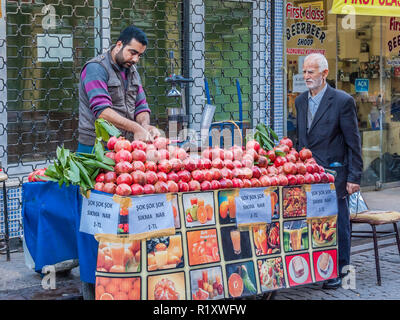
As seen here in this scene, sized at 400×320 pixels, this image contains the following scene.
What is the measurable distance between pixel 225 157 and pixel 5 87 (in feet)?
9.96

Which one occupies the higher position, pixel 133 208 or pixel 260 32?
pixel 260 32

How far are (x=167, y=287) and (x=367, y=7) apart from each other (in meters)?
5.72

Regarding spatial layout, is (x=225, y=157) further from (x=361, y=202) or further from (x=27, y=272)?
(x=27, y=272)

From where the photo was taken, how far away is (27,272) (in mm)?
6273

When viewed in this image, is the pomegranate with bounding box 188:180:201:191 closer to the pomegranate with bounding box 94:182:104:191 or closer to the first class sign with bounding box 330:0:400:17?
the pomegranate with bounding box 94:182:104:191

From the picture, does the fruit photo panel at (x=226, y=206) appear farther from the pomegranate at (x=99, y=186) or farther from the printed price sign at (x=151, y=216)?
the pomegranate at (x=99, y=186)

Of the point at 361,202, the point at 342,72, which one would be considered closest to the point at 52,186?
the point at 361,202

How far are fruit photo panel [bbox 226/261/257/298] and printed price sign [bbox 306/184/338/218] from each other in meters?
0.74

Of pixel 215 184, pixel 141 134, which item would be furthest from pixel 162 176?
pixel 141 134

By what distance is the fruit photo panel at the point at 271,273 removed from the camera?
16.6 feet

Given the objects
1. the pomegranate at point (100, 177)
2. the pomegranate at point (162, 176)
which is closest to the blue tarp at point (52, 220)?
the pomegranate at point (100, 177)

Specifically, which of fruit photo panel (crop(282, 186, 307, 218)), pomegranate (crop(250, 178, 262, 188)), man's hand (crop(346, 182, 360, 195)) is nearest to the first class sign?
man's hand (crop(346, 182, 360, 195))

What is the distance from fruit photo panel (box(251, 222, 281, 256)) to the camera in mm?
5074

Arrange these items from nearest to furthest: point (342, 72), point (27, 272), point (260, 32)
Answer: point (27, 272), point (260, 32), point (342, 72)
